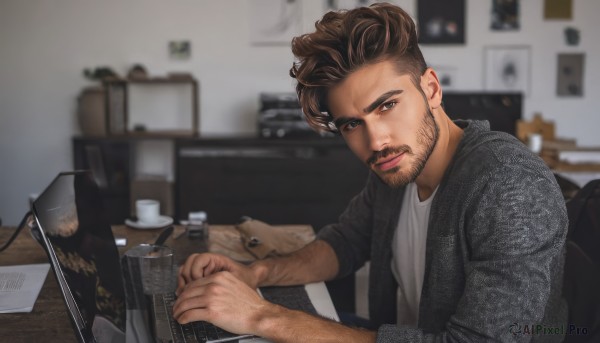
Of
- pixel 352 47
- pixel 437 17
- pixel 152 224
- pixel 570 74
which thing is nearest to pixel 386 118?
pixel 352 47

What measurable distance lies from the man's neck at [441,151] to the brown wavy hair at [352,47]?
0.13 meters

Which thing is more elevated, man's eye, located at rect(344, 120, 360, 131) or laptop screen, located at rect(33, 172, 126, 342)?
man's eye, located at rect(344, 120, 360, 131)

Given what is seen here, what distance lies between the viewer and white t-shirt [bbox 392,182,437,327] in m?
1.44

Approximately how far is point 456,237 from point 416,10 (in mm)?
3378

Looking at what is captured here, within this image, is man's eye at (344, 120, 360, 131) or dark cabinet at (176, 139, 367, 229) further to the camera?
dark cabinet at (176, 139, 367, 229)

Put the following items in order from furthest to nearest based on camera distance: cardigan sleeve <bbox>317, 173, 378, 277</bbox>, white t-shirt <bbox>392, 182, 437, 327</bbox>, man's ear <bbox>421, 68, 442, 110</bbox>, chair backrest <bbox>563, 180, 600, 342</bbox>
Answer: cardigan sleeve <bbox>317, 173, 378, 277</bbox> → white t-shirt <bbox>392, 182, 437, 327</bbox> → man's ear <bbox>421, 68, 442, 110</bbox> → chair backrest <bbox>563, 180, 600, 342</bbox>

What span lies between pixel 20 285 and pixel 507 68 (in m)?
3.79

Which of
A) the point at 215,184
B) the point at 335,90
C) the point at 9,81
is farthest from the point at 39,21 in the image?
the point at 335,90

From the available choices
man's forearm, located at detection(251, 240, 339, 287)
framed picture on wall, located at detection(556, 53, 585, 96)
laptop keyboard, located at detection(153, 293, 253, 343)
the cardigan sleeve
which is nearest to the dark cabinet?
framed picture on wall, located at detection(556, 53, 585, 96)

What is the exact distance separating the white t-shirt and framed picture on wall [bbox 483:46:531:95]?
3.12 meters

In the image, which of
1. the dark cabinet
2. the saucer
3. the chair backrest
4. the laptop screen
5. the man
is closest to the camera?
the laptop screen

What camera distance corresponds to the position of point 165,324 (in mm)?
1160

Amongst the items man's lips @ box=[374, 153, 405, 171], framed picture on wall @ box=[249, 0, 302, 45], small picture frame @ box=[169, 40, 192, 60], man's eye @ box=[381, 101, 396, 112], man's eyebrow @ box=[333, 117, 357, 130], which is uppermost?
framed picture on wall @ box=[249, 0, 302, 45]

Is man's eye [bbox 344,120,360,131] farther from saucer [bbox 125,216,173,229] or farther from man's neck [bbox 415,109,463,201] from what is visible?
saucer [bbox 125,216,173,229]
